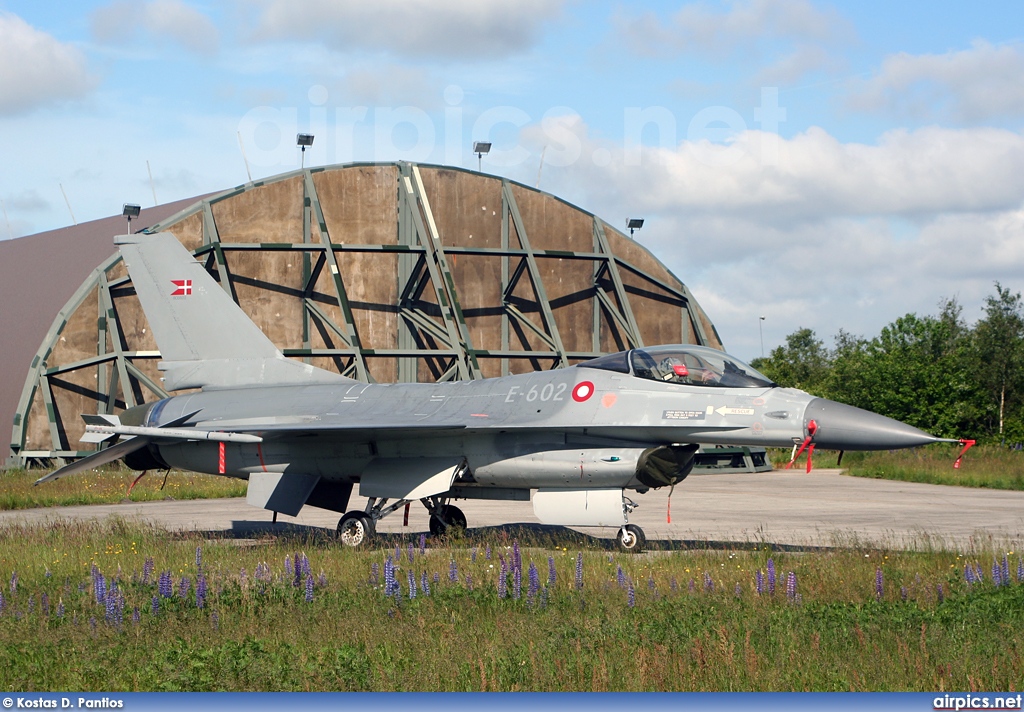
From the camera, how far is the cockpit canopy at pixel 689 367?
13414 millimetres

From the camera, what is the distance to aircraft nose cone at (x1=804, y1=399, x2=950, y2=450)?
12.2 meters

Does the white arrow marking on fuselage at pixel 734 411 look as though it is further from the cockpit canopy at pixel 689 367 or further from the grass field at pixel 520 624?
the grass field at pixel 520 624

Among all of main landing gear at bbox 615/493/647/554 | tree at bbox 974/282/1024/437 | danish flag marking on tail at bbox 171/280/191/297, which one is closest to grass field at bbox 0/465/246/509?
danish flag marking on tail at bbox 171/280/191/297

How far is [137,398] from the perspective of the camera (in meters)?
27.4

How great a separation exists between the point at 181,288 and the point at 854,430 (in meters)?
10.7

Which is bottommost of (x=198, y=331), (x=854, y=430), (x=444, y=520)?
(x=444, y=520)

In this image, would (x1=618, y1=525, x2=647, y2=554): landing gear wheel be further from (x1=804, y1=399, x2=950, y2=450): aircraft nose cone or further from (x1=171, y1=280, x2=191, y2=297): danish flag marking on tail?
(x1=171, y1=280, x2=191, y2=297): danish flag marking on tail

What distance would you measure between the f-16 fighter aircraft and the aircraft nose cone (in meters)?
0.02

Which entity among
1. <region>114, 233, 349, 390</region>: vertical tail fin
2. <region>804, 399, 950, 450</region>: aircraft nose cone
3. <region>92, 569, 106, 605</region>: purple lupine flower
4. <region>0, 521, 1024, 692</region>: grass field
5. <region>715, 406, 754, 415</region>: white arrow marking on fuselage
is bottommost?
<region>0, 521, 1024, 692</region>: grass field

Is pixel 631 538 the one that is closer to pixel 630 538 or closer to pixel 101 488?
pixel 630 538

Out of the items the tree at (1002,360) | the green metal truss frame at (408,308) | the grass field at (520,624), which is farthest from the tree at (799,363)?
the grass field at (520,624)

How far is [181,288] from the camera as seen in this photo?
671 inches

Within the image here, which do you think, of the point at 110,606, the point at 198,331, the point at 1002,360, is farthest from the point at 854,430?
the point at 1002,360

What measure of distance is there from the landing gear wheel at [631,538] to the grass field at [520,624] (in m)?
1.53
